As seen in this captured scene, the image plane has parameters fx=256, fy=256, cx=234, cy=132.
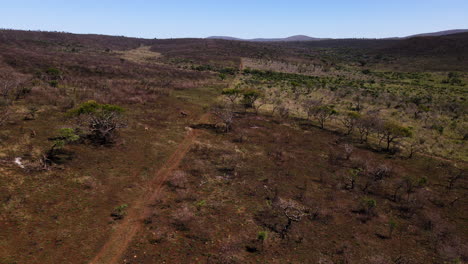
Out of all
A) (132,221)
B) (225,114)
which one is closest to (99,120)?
(132,221)

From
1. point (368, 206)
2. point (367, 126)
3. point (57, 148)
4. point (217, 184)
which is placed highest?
point (57, 148)

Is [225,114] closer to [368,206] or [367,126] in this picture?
[367,126]

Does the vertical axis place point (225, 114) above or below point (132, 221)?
above

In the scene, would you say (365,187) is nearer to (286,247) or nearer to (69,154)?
(286,247)

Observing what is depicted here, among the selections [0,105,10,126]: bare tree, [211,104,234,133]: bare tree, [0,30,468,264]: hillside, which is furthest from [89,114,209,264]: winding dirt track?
[0,105,10,126]: bare tree

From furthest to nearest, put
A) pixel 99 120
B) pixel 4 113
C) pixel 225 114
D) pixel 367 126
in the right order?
pixel 225 114, pixel 367 126, pixel 4 113, pixel 99 120

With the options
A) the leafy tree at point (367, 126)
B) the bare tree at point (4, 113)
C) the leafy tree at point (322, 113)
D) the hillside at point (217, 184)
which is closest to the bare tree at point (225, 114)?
the hillside at point (217, 184)

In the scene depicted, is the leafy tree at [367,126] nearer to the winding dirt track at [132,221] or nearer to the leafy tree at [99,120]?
the winding dirt track at [132,221]
